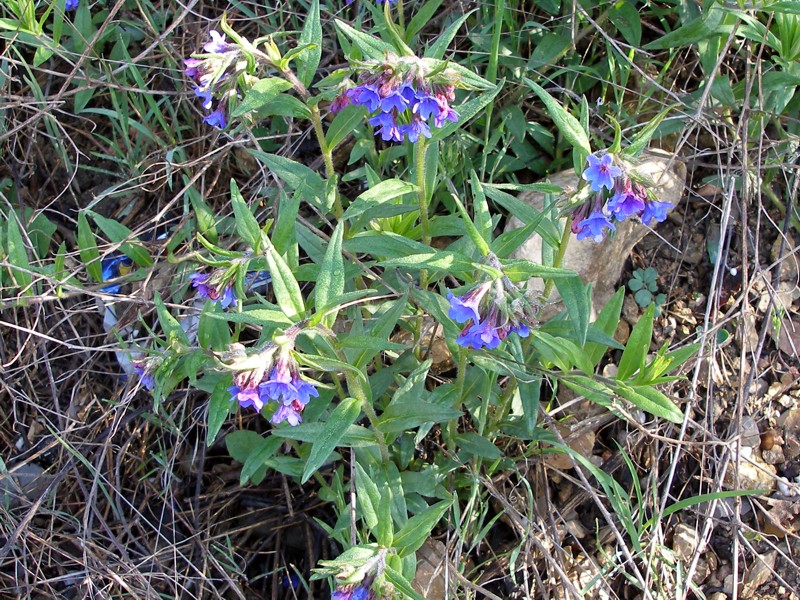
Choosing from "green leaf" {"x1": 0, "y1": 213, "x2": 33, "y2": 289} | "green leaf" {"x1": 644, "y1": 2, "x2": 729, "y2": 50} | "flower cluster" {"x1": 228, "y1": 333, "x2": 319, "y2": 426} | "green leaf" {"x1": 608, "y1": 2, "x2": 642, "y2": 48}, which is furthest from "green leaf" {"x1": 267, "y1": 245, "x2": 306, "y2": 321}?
"green leaf" {"x1": 608, "y1": 2, "x2": 642, "y2": 48}

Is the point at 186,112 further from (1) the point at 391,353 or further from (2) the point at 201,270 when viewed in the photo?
(1) the point at 391,353

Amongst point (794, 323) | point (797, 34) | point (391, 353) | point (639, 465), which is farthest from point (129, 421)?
point (797, 34)

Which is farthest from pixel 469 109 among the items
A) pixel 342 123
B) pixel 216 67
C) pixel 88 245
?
pixel 88 245

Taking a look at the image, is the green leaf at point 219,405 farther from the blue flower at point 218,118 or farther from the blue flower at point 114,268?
the blue flower at point 114,268

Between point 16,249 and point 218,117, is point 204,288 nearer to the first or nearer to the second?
point 218,117

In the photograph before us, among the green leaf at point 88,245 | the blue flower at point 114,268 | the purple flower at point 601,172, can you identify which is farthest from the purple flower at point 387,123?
the blue flower at point 114,268

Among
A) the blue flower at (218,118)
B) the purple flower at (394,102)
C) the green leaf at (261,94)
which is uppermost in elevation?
the purple flower at (394,102)

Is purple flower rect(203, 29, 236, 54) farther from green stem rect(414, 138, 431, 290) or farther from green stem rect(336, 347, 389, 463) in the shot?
green stem rect(336, 347, 389, 463)
